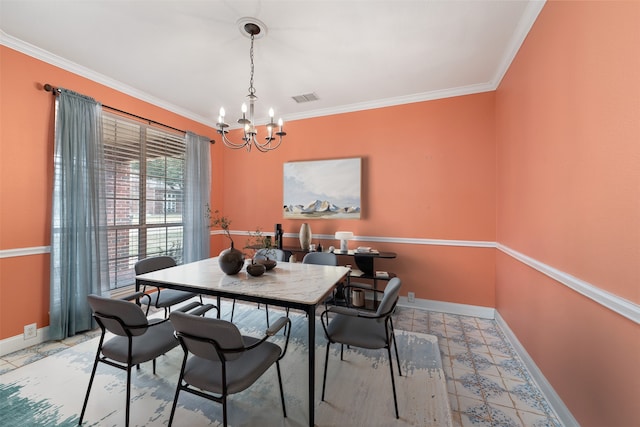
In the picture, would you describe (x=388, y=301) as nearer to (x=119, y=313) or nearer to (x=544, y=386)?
(x=544, y=386)

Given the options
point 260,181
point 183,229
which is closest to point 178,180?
point 183,229

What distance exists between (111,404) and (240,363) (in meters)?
1.10

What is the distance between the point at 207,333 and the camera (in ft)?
3.97

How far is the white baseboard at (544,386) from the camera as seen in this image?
1500 mm

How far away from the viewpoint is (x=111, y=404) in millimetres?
1682

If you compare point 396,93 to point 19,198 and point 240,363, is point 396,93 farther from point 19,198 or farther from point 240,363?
point 19,198

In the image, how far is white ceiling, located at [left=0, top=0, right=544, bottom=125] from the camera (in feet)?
6.30

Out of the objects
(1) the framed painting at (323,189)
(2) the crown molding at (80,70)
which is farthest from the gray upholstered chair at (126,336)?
(2) the crown molding at (80,70)

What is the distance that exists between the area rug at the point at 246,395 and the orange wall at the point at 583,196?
33.1 inches

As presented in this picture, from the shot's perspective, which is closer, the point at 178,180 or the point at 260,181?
the point at 178,180

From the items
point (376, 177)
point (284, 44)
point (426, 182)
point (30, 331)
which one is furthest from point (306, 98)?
point (30, 331)

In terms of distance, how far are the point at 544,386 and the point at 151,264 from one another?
11.4 ft

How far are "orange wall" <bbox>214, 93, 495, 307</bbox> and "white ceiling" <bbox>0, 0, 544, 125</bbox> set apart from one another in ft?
1.21

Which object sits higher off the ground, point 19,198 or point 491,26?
point 491,26
